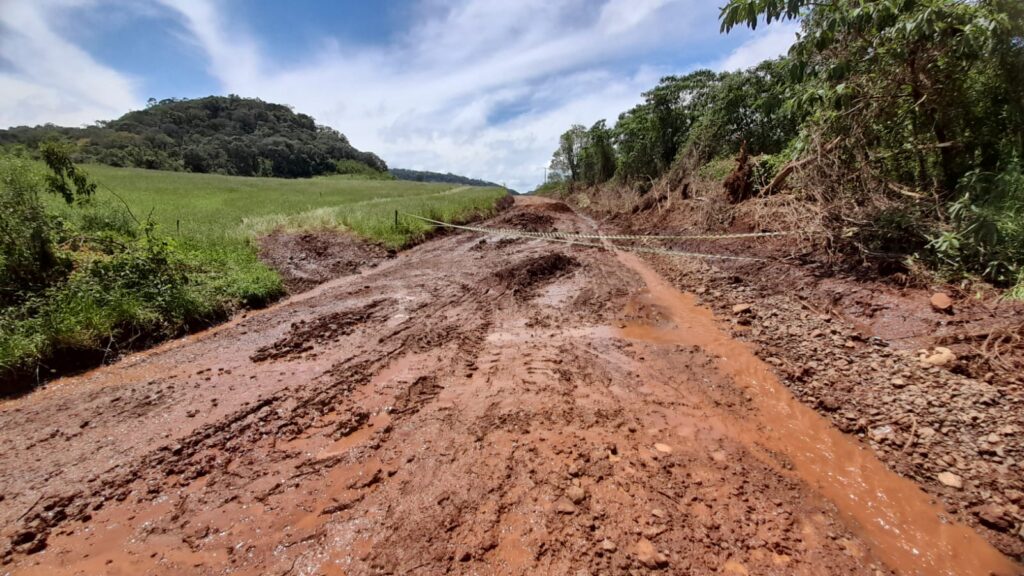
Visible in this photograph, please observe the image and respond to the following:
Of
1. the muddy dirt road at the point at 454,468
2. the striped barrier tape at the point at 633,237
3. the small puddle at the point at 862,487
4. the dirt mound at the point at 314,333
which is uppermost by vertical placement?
the striped barrier tape at the point at 633,237

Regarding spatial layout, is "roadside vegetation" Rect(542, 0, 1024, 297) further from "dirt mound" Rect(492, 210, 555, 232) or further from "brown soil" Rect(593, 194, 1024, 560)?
"dirt mound" Rect(492, 210, 555, 232)

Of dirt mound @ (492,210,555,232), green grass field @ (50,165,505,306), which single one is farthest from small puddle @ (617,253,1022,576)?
dirt mound @ (492,210,555,232)

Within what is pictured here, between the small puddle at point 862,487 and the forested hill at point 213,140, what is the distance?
5441 cm

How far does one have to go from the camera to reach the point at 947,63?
5.04 meters

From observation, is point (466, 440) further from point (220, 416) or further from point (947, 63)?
point (947, 63)

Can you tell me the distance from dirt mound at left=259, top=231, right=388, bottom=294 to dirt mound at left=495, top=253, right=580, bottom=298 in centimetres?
393

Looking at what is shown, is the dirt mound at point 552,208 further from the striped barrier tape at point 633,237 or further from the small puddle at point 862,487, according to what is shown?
the small puddle at point 862,487

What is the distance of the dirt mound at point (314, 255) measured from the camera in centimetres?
827

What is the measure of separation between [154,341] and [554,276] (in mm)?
6178

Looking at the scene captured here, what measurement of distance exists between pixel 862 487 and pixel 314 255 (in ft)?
32.9

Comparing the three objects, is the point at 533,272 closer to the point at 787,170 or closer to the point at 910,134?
the point at 787,170

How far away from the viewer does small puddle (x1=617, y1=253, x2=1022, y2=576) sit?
7.02ft

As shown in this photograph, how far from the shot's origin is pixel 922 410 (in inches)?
120

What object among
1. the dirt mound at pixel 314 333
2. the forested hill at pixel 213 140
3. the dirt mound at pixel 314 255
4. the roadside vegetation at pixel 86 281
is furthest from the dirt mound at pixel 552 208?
the forested hill at pixel 213 140
